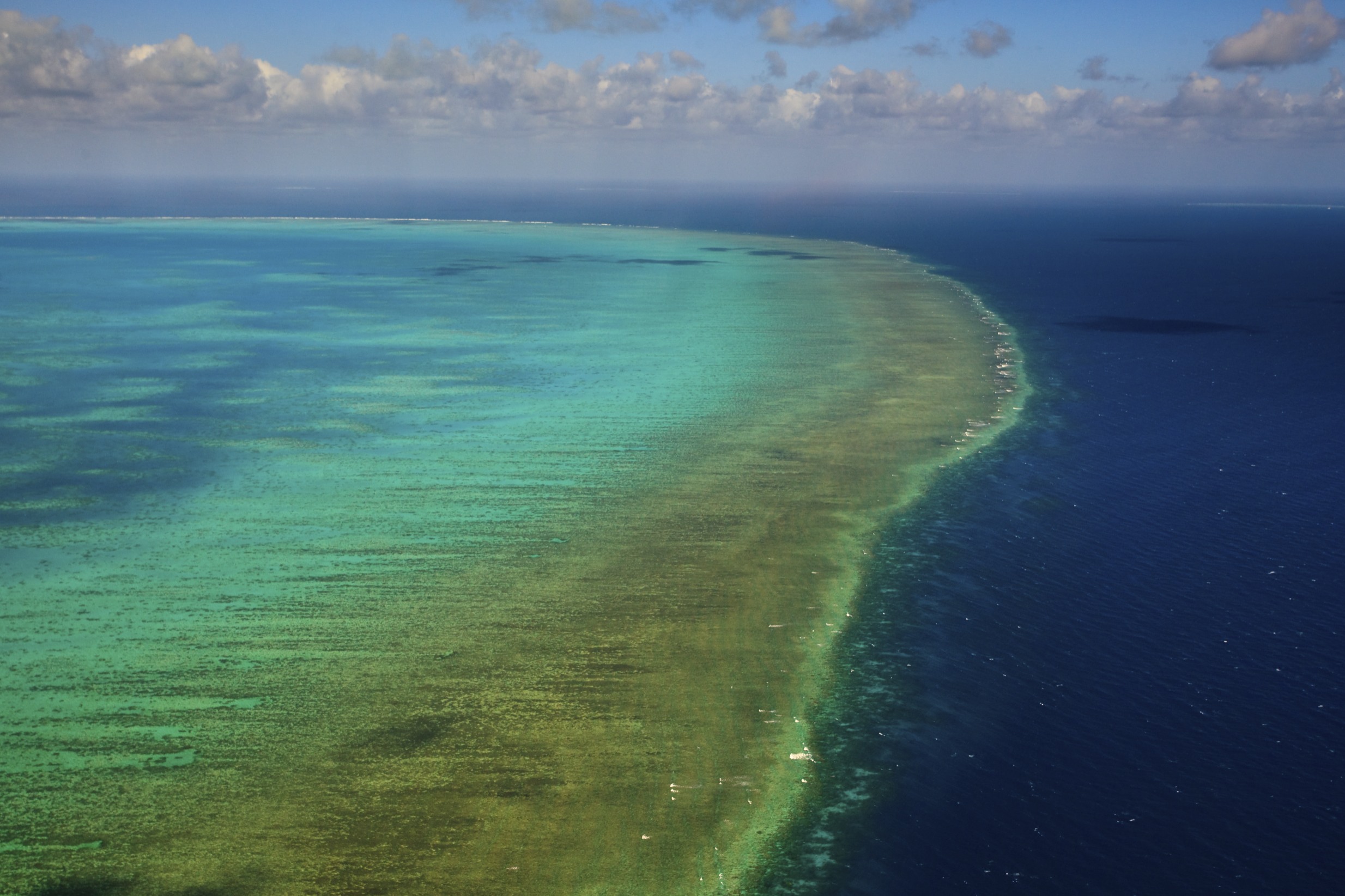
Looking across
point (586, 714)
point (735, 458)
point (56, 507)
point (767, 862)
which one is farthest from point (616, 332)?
point (767, 862)

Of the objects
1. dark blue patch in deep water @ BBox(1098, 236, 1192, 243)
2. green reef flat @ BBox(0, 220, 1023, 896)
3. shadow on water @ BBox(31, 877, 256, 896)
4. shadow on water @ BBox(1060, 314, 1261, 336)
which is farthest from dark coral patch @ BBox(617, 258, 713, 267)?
shadow on water @ BBox(31, 877, 256, 896)

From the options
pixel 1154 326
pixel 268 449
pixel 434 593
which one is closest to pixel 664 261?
pixel 1154 326

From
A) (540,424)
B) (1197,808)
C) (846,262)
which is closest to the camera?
(1197,808)

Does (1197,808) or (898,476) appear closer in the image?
(1197,808)

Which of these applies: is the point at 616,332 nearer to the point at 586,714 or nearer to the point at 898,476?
the point at 898,476

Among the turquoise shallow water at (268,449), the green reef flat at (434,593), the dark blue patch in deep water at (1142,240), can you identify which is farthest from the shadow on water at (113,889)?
the dark blue patch in deep water at (1142,240)

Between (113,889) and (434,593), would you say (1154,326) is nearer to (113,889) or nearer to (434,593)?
(434,593)

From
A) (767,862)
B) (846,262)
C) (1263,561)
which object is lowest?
(767,862)
